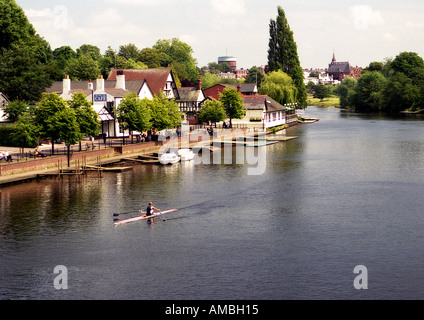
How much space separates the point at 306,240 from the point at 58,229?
64.7 ft

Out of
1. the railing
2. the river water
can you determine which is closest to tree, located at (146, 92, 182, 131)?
the railing

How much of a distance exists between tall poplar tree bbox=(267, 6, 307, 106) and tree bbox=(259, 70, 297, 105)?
921 cm

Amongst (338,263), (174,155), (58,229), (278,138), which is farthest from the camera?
(278,138)

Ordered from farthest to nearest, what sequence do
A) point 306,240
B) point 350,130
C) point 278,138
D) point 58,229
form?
1. point 350,130
2. point 278,138
3. point 58,229
4. point 306,240

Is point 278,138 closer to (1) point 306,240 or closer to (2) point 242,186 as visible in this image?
(2) point 242,186

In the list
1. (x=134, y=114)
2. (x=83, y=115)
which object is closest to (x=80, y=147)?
(x=83, y=115)

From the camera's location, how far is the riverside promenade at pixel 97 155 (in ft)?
206

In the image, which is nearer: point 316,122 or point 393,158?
point 393,158

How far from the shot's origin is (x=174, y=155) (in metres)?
80.2

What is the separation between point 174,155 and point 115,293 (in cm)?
4959

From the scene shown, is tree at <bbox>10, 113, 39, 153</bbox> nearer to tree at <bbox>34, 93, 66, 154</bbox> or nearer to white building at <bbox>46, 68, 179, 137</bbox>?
tree at <bbox>34, 93, 66, 154</bbox>

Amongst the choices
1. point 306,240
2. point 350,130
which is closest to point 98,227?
point 306,240

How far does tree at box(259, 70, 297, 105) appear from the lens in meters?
154

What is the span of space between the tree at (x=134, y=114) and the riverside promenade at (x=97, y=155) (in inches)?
114
